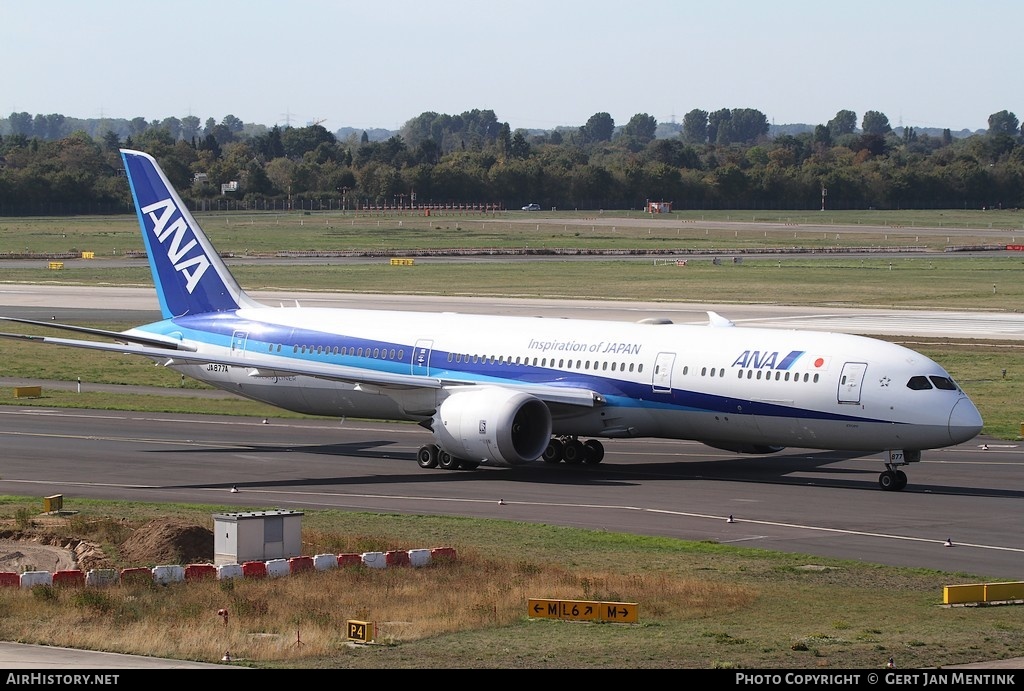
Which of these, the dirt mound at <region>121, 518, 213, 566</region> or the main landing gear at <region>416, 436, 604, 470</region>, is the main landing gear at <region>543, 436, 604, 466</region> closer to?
the main landing gear at <region>416, 436, 604, 470</region>

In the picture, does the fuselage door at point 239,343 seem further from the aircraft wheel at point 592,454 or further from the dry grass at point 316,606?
the dry grass at point 316,606

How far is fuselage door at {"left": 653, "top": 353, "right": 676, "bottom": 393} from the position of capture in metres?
46.4

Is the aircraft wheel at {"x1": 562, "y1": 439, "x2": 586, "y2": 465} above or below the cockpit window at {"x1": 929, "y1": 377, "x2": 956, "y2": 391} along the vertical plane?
below

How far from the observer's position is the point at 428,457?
49.1m

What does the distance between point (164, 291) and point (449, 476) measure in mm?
15834

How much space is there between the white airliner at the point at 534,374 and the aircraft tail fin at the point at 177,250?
0.05 meters

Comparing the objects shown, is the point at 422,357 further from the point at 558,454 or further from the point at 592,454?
the point at 592,454

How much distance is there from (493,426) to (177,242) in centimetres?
1710

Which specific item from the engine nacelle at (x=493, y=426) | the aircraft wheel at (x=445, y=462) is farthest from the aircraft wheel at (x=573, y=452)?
the aircraft wheel at (x=445, y=462)

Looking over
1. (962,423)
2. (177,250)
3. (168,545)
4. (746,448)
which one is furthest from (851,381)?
(177,250)

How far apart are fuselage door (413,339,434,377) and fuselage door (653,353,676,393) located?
27.5 ft

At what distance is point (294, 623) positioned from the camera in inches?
1041

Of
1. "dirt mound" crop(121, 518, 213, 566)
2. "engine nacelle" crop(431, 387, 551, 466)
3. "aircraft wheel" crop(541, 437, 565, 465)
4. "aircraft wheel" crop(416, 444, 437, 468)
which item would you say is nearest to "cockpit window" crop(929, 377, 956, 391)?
"engine nacelle" crop(431, 387, 551, 466)
